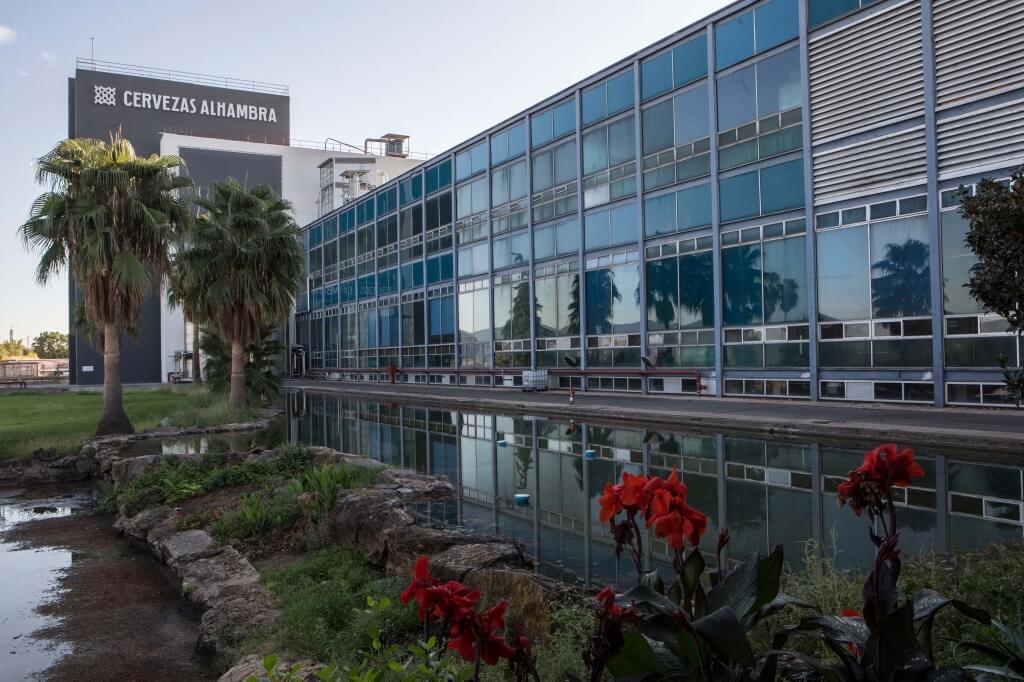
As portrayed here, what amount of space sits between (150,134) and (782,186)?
64.3 meters

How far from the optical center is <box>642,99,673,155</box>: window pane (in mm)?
28500

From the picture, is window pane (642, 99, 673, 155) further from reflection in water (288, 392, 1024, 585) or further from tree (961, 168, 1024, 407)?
tree (961, 168, 1024, 407)

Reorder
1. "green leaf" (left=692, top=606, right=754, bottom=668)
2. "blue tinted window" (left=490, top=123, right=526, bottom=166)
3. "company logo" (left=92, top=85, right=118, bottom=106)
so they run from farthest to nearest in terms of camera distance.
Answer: "company logo" (left=92, top=85, right=118, bottom=106), "blue tinted window" (left=490, top=123, right=526, bottom=166), "green leaf" (left=692, top=606, right=754, bottom=668)

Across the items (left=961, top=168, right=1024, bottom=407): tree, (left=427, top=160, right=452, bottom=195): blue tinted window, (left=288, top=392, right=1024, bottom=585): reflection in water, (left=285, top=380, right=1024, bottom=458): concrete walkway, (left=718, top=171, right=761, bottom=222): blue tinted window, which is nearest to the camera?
(left=961, top=168, right=1024, bottom=407): tree

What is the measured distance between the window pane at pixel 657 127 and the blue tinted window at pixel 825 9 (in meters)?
6.27

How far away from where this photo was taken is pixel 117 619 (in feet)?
22.6

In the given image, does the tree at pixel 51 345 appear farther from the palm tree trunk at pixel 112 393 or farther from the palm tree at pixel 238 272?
the palm tree trunk at pixel 112 393

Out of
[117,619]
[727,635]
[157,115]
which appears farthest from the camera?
[157,115]

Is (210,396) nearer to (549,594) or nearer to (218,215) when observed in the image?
(218,215)

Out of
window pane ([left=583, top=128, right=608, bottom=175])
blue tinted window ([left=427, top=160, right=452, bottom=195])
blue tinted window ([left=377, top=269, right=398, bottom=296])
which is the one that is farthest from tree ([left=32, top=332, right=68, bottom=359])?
window pane ([left=583, top=128, right=608, bottom=175])

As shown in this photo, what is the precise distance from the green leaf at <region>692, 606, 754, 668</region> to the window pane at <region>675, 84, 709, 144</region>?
26611 millimetres

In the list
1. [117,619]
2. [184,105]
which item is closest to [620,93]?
[117,619]

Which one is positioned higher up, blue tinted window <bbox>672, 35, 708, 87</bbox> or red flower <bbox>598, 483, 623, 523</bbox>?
blue tinted window <bbox>672, 35, 708, 87</bbox>

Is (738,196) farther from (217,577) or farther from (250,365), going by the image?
(217,577)
